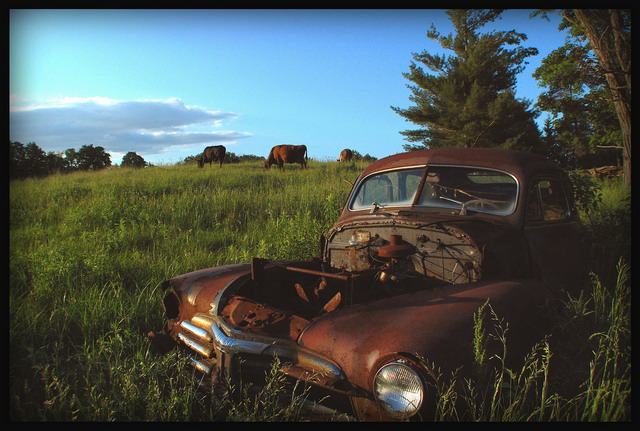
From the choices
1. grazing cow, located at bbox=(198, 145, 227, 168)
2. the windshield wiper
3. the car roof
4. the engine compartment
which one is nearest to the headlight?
the engine compartment

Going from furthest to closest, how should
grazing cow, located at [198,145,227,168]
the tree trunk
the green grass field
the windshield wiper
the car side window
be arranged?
1. grazing cow, located at [198,145,227,168]
2. the tree trunk
3. the car side window
4. the windshield wiper
5. the green grass field

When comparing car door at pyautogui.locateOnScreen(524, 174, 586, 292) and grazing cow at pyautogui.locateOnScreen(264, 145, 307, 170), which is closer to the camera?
car door at pyautogui.locateOnScreen(524, 174, 586, 292)

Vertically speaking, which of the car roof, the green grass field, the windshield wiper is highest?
the car roof

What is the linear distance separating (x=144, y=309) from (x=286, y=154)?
734 inches

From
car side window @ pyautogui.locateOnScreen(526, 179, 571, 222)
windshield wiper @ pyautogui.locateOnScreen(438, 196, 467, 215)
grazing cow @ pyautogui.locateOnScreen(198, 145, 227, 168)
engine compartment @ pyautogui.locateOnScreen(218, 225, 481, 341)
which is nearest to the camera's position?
engine compartment @ pyautogui.locateOnScreen(218, 225, 481, 341)

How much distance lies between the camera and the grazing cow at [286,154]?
72.7ft

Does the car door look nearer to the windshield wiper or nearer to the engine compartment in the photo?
the windshield wiper

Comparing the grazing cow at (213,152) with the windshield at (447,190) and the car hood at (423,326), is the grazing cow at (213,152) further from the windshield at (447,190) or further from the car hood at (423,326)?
the car hood at (423,326)

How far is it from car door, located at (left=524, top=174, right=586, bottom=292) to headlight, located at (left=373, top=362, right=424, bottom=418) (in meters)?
1.87

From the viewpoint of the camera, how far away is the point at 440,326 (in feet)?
6.80

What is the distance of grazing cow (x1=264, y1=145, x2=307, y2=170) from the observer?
2217 centimetres

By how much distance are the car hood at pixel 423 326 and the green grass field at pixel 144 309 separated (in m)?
0.22

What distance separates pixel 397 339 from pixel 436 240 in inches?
54.0

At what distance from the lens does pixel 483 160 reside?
3566 millimetres
